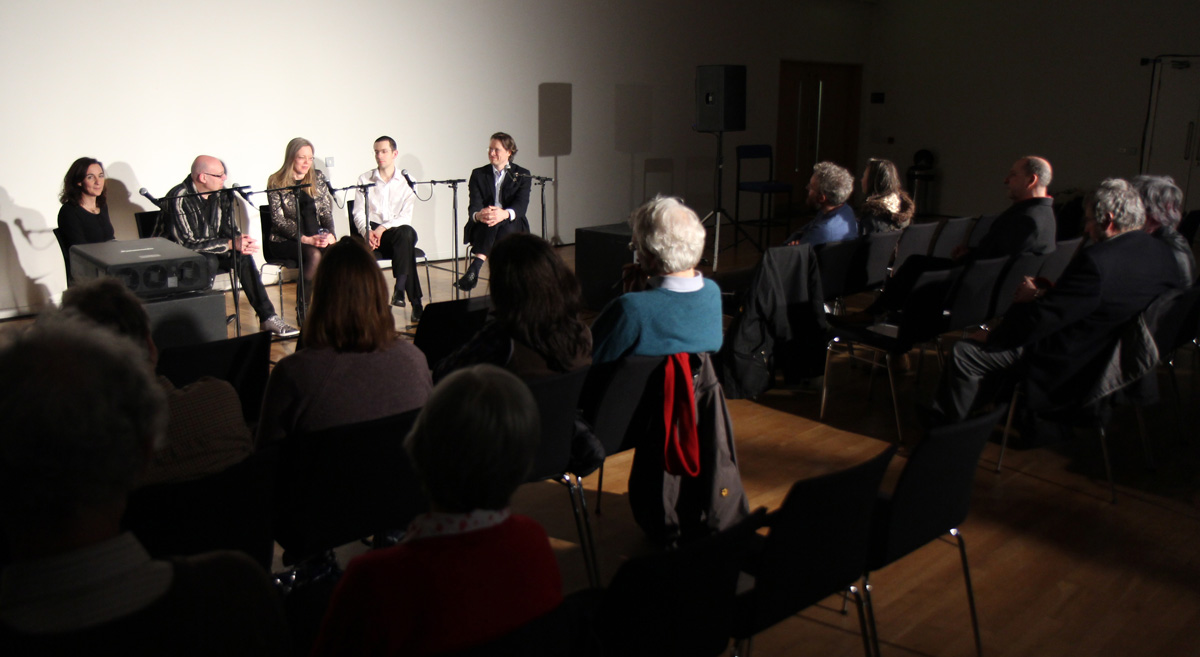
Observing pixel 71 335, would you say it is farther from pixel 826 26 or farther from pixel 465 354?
pixel 826 26

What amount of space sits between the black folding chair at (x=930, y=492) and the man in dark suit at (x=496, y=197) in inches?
185

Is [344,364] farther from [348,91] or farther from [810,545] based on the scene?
[348,91]

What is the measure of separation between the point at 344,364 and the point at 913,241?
3912mm

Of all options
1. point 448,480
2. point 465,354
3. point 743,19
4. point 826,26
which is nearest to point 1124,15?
point 826,26

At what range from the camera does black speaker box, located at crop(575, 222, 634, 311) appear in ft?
20.0

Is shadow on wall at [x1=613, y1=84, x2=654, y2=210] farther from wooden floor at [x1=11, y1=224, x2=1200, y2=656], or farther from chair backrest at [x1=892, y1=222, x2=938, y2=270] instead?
wooden floor at [x1=11, y1=224, x2=1200, y2=656]

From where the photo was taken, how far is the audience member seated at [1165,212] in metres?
4.04

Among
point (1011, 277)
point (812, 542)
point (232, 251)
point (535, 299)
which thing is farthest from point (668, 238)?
point (232, 251)

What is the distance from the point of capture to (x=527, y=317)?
2.56 m

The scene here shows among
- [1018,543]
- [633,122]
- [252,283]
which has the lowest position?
[1018,543]

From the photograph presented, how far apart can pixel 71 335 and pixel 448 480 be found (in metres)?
0.53

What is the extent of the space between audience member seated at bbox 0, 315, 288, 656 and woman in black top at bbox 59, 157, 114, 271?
464cm

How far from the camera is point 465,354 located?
2.59 m

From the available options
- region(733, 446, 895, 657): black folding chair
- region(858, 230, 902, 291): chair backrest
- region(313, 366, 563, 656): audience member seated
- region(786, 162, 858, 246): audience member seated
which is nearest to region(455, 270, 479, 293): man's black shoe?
region(786, 162, 858, 246): audience member seated
